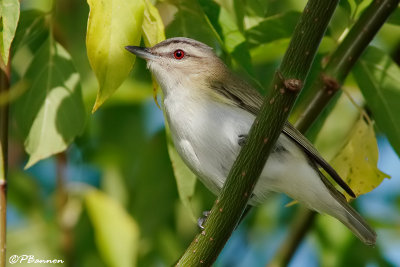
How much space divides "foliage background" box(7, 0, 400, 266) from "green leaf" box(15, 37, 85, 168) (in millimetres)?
27

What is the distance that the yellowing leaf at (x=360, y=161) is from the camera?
2.84 metres

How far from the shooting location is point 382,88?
3055 mm

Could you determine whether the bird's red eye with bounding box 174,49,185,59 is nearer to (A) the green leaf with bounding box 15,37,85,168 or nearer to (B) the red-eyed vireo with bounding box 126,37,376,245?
(B) the red-eyed vireo with bounding box 126,37,376,245

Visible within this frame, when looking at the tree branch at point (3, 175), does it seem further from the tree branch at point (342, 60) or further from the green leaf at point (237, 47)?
the tree branch at point (342, 60)

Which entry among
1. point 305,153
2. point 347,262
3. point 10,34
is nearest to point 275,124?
point 10,34

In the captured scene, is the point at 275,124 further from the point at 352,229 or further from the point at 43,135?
the point at 352,229

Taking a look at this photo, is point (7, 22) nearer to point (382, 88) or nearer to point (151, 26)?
point (151, 26)

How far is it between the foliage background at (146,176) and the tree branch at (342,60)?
3.5 inches

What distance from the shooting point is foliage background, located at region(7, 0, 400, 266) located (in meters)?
2.98

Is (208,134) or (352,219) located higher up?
(208,134)

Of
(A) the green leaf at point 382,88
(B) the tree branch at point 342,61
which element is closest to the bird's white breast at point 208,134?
(B) the tree branch at point 342,61

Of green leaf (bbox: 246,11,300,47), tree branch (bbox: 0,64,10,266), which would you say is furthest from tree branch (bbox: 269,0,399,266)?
tree branch (bbox: 0,64,10,266)

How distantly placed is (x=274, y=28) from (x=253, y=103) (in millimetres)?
677

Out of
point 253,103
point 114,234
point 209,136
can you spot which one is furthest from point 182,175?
point 253,103
